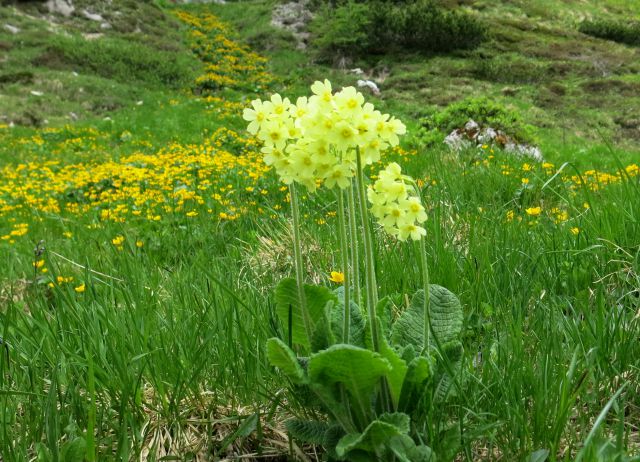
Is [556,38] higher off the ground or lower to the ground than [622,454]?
higher

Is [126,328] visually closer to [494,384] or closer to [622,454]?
[494,384]

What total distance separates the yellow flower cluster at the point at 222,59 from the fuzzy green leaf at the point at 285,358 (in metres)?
20.0

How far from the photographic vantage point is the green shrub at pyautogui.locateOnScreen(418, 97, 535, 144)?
29.5 ft

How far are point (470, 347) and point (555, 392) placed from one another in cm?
50

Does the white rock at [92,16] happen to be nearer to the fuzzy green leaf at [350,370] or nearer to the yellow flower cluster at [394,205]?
the yellow flower cluster at [394,205]

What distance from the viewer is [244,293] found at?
2404 mm

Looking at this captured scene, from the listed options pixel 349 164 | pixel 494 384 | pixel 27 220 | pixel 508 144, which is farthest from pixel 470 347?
pixel 508 144

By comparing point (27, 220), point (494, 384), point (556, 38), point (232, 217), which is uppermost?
point (556, 38)

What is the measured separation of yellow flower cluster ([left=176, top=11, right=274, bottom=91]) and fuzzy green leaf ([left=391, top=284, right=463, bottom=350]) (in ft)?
64.7

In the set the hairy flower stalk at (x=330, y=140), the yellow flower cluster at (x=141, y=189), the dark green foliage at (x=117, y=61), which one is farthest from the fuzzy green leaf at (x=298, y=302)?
the dark green foliage at (x=117, y=61)

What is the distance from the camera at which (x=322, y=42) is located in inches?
995

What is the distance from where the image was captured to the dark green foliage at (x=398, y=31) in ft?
81.6

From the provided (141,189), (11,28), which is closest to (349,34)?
(11,28)

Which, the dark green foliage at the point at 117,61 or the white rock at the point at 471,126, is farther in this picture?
the dark green foliage at the point at 117,61
